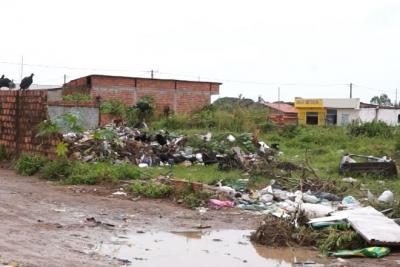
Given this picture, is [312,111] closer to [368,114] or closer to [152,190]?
[368,114]

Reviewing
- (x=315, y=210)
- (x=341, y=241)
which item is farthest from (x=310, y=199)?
(x=341, y=241)

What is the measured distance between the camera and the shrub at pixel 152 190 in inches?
409

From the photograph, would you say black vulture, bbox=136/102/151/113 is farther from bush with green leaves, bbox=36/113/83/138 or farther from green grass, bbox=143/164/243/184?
green grass, bbox=143/164/243/184

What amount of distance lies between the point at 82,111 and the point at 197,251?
13317 millimetres

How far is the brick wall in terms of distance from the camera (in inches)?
565

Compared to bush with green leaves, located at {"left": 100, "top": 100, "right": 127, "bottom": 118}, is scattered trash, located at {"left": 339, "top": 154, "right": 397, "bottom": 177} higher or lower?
lower

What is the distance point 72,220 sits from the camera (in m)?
8.16

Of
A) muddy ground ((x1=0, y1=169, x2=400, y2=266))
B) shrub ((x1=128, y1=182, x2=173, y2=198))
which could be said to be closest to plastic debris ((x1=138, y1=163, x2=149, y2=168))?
muddy ground ((x1=0, y1=169, x2=400, y2=266))

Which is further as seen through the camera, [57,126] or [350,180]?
[57,126]

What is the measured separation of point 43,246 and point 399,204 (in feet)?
15.8

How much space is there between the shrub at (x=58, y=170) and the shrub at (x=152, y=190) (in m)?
2.37

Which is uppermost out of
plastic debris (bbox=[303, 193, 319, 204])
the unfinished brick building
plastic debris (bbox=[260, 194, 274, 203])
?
the unfinished brick building

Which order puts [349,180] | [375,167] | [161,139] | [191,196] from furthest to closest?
[161,139]
[375,167]
[349,180]
[191,196]

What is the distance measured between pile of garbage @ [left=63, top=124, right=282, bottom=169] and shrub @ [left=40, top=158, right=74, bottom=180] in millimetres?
522
